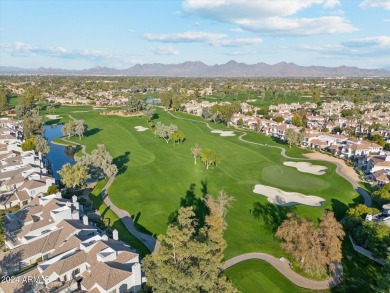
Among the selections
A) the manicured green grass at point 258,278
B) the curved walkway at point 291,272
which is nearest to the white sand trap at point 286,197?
the curved walkway at point 291,272

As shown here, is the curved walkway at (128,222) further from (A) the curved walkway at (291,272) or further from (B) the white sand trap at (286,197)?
(B) the white sand trap at (286,197)

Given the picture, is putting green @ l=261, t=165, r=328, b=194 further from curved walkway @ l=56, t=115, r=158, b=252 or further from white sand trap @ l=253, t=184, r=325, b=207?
curved walkway @ l=56, t=115, r=158, b=252

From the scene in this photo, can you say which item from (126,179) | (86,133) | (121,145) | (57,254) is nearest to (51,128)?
(86,133)

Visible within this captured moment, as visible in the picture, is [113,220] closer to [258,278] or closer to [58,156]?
[258,278]

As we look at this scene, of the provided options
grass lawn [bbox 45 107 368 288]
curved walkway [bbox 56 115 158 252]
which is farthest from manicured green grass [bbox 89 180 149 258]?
grass lawn [bbox 45 107 368 288]

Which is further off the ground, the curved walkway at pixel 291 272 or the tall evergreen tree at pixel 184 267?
the tall evergreen tree at pixel 184 267

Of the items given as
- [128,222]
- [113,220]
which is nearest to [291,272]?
[128,222]
